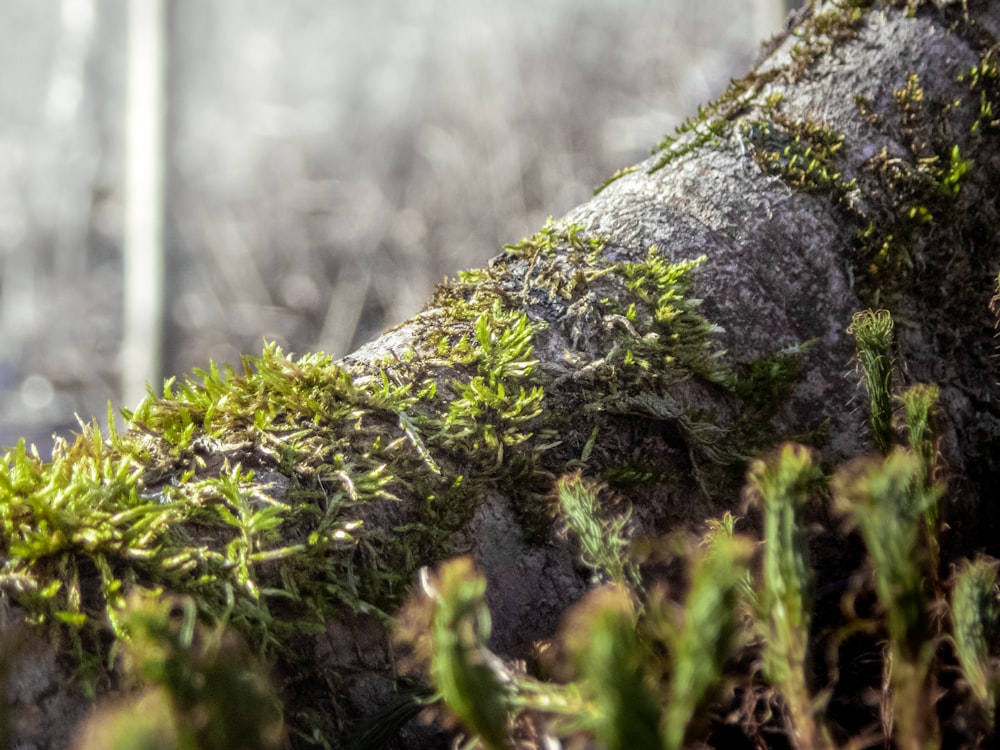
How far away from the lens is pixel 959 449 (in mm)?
1508

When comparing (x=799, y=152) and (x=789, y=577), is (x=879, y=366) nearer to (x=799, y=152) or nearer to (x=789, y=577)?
(x=789, y=577)

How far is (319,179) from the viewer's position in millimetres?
9125

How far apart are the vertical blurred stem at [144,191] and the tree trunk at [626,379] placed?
7114 millimetres

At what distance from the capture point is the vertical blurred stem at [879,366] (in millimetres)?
1109

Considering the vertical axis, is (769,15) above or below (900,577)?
above

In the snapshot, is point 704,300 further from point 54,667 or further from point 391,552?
point 54,667

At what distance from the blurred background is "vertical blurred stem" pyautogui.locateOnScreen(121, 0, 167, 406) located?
24mm

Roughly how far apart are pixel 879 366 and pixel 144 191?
859cm

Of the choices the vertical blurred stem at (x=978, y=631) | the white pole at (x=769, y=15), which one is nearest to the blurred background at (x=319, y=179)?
the white pole at (x=769, y=15)

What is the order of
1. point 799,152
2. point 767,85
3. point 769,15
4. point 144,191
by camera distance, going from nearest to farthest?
point 799,152 → point 767,85 → point 769,15 → point 144,191

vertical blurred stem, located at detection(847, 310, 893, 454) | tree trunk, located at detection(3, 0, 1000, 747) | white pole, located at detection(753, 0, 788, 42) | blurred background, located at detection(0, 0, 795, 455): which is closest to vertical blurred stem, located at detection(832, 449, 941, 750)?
vertical blurred stem, located at detection(847, 310, 893, 454)

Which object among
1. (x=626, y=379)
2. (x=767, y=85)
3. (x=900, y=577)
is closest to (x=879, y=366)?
(x=626, y=379)

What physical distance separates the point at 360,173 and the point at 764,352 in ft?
26.0

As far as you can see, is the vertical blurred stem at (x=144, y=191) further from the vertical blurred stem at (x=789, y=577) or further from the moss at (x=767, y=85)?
the vertical blurred stem at (x=789, y=577)
